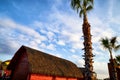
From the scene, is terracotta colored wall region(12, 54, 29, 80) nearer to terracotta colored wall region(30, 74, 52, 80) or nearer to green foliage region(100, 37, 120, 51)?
terracotta colored wall region(30, 74, 52, 80)

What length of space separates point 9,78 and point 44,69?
6.91 metres

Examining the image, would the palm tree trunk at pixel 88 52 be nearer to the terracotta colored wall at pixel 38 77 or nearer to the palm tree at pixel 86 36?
the palm tree at pixel 86 36

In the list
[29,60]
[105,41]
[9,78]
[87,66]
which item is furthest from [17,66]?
[105,41]

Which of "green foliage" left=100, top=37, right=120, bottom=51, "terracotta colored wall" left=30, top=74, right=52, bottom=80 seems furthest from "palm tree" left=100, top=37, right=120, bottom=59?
"terracotta colored wall" left=30, top=74, right=52, bottom=80

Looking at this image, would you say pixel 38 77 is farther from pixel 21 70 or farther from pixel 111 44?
pixel 111 44

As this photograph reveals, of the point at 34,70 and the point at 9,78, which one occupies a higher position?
the point at 34,70

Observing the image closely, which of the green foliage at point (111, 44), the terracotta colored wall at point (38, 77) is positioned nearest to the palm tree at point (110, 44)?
the green foliage at point (111, 44)

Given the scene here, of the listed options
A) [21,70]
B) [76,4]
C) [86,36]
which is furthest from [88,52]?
[21,70]

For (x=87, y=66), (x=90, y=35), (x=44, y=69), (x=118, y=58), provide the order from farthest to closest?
(x=118, y=58) → (x=44, y=69) → (x=90, y=35) → (x=87, y=66)

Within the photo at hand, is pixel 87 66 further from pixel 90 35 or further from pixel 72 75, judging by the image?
pixel 72 75

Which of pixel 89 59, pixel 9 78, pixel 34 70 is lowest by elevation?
pixel 9 78

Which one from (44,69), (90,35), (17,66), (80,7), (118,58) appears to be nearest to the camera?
(90,35)

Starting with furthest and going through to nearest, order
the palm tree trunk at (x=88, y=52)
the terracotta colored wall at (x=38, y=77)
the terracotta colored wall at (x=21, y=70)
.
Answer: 1. the terracotta colored wall at (x=21, y=70)
2. the terracotta colored wall at (x=38, y=77)
3. the palm tree trunk at (x=88, y=52)

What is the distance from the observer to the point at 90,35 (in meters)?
13.0
